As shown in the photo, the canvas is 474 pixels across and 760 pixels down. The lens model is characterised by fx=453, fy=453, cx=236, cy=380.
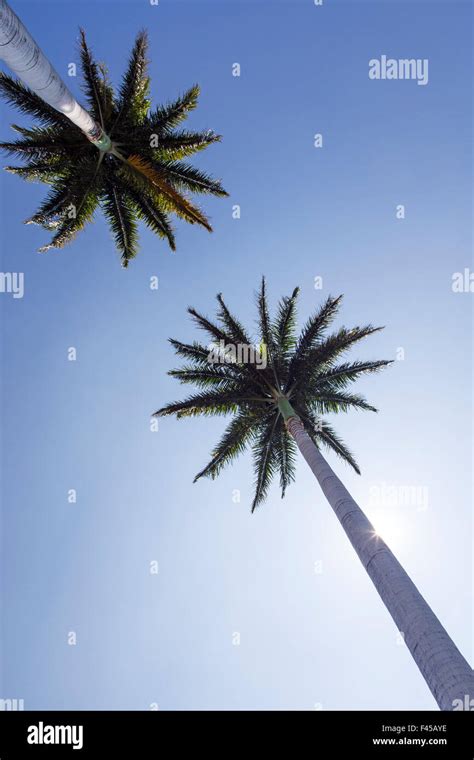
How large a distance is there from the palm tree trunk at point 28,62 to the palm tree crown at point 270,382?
8589 mm

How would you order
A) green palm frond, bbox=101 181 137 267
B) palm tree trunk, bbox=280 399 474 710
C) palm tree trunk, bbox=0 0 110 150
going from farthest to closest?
1. green palm frond, bbox=101 181 137 267
2. palm tree trunk, bbox=0 0 110 150
3. palm tree trunk, bbox=280 399 474 710

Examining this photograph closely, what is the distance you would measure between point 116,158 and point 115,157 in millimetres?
41

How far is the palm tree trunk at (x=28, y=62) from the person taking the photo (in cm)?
673

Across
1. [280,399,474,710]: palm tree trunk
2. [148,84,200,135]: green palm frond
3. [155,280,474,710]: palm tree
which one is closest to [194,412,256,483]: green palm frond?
[155,280,474,710]: palm tree

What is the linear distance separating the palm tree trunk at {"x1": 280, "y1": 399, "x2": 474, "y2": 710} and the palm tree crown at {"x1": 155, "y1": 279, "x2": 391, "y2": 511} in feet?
17.9

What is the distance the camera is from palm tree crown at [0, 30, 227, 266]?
13.7m

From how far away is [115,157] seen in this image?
1466 centimetres

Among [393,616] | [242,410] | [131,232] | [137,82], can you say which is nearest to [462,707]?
[393,616]

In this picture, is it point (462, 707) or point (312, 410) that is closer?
point (462, 707)
